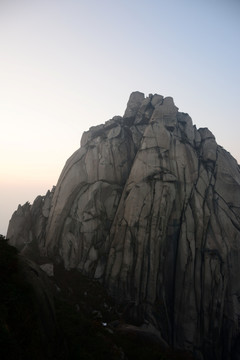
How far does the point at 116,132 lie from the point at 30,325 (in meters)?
40.7

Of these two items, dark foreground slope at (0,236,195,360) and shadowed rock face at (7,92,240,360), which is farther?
shadowed rock face at (7,92,240,360)

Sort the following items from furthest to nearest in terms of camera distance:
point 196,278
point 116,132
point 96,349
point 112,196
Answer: point 116,132 < point 112,196 < point 196,278 < point 96,349

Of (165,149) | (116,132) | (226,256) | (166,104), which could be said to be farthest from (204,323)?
(166,104)

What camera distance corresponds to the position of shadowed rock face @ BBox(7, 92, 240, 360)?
34.8 metres

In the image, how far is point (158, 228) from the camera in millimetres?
37812

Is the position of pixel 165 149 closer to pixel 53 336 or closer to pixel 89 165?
pixel 89 165

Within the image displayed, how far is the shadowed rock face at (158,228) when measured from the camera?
34844mm

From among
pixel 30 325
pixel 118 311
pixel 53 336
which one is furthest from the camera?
pixel 118 311

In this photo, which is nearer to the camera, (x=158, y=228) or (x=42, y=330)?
(x=42, y=330)

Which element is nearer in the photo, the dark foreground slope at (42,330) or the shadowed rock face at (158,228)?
the dark foreground slope at (42,330)

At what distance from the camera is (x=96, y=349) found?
1689cm

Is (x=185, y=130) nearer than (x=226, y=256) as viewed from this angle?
No

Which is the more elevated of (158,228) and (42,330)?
(158,228)

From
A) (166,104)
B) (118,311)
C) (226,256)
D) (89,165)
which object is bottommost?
(118,311)
